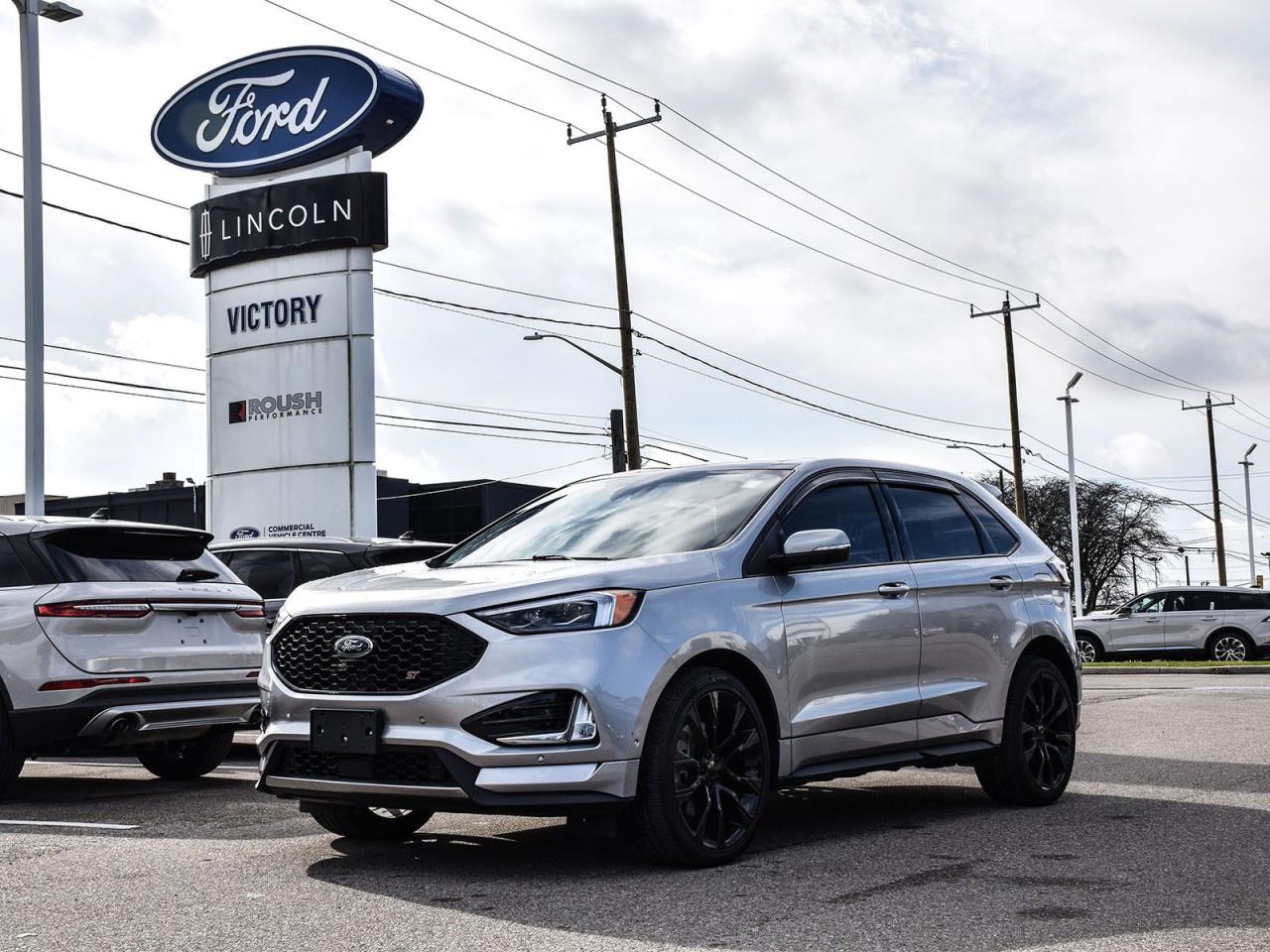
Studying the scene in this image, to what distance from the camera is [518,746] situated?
5820mm

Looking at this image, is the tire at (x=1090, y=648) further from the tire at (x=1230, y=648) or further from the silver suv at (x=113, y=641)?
the silver suv at (x=113, y=641)

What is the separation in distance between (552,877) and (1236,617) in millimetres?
26369

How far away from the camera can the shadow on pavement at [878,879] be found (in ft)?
16.9

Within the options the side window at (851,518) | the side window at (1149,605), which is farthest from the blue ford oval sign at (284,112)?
the side window at (851,518)

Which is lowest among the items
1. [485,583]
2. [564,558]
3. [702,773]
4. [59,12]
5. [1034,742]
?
[1034,742]

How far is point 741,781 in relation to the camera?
6391mm

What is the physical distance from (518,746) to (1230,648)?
2659cm

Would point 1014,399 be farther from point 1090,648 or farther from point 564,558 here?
point 564,558

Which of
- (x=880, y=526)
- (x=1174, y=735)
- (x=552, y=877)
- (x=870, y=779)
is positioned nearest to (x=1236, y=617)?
(x=1174, y=735)

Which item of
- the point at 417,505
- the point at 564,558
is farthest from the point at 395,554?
the point at 417,505

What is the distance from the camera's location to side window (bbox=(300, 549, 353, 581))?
12719 mm

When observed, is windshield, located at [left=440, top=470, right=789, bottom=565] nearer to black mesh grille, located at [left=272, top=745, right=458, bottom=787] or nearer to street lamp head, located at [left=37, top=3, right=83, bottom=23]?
black mesh grille, located at [left=272, top=745, right=458, bottom=787]

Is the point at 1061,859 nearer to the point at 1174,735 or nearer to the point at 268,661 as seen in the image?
the point at 268,661

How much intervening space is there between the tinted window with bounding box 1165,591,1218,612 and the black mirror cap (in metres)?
25.3
